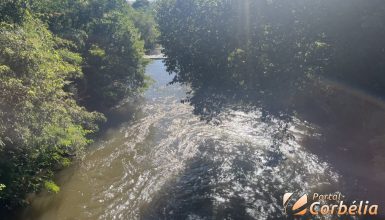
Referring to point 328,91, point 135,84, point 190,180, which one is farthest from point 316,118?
point 135,84

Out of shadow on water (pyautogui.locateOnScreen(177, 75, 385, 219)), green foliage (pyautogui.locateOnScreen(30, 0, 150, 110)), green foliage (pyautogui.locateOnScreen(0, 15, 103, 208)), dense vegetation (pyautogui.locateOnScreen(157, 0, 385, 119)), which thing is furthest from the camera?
green foliage (pyautogui.locateOnScreen(30, 0, 150, 110))

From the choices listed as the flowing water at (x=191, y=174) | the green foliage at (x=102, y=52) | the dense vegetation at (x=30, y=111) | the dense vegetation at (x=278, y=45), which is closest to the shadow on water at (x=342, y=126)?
the dense vegetation at (x=278, y=45)

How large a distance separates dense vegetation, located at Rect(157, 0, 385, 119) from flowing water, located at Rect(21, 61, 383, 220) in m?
3.09

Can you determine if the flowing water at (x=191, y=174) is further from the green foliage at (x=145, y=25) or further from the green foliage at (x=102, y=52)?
the green foliage at (x=145, y=25)

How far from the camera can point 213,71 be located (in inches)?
781

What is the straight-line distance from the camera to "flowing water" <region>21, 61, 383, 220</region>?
1500 centimetres

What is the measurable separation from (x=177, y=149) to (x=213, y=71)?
222 inches

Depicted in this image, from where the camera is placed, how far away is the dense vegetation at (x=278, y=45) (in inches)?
701

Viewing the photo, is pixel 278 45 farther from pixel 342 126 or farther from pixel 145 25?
pixel 145 25

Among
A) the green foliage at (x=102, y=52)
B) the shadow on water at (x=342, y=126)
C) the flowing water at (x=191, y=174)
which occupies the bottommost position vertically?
the flowing water at (x=191, y=174)

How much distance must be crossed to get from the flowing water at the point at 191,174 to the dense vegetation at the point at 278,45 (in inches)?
122

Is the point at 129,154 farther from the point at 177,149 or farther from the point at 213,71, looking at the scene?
the point at 213,71

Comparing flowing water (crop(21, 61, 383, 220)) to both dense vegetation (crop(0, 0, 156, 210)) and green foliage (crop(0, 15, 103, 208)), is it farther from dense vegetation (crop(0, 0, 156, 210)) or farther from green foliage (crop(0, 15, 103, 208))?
green foliage (crop(0, 15, 103, 208))

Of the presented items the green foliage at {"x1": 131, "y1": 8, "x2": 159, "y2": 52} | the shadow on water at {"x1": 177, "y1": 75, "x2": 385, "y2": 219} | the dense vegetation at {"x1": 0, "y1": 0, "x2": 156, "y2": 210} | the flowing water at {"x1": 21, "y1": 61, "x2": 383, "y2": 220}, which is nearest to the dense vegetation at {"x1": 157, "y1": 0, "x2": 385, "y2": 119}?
the shadow on water at {"x1": 177, "y1": 75, "x2": 385, "y2": 219}
